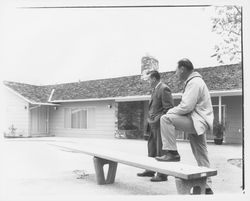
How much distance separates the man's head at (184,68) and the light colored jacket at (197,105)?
0.11 metres

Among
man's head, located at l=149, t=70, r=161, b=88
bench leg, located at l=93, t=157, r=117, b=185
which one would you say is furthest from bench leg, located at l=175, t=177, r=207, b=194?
man's head, located at l=149, t=70, r=161, b=88

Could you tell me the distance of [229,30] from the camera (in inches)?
164

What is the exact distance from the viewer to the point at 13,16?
3.96 metres

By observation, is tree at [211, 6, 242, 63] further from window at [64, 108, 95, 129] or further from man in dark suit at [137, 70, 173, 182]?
window at [64, 108, 95, 129]

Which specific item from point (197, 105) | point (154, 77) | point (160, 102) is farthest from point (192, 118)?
point (154, 77)

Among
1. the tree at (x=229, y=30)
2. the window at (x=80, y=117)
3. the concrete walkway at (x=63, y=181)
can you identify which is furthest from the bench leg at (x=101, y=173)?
the window at (x=80, y=117)

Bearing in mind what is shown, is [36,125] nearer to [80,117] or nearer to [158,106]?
[80,117]

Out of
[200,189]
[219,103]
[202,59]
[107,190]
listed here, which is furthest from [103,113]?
[200,189]

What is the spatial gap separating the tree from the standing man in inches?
30.9

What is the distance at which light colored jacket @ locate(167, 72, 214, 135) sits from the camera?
137 inches

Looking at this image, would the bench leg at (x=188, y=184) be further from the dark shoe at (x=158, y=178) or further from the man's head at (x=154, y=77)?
the man's head at (x=154, y=77)

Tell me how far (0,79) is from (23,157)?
3.82 feet

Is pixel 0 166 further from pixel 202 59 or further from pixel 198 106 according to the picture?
pixel 202 59

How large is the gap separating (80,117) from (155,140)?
776 centimetres
